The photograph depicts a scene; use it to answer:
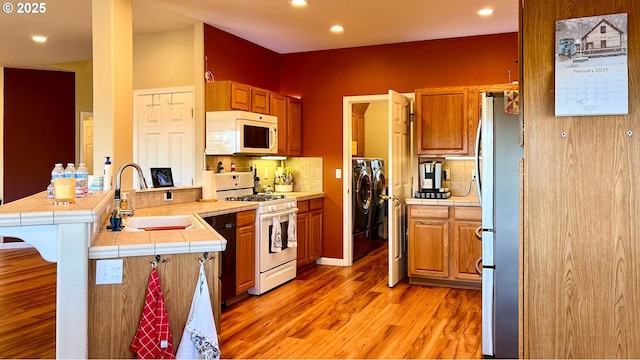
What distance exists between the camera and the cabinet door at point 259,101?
504 centimetres

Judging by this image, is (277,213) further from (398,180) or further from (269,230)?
(398,180)

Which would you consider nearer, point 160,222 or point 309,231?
point 160,222

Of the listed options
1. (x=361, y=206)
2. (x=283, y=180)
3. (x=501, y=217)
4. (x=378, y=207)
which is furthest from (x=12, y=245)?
(x=501, y=217)

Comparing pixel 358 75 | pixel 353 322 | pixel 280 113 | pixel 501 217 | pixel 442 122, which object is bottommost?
pixel 353 322

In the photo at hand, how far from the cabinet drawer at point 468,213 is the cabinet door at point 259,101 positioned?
2274mm

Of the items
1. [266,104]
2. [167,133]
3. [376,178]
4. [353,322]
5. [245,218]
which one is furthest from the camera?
[376,178]

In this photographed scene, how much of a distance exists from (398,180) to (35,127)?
220 inches

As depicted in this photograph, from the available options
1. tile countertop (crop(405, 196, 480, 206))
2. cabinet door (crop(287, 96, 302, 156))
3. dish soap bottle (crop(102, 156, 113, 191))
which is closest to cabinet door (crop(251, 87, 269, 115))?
cabinet door (crop(287, 96, 302, 156))

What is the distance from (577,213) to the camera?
70.4 inches

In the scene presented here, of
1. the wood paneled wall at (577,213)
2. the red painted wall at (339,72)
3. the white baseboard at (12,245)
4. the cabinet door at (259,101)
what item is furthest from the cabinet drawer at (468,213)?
the white baseboard at (12,245)

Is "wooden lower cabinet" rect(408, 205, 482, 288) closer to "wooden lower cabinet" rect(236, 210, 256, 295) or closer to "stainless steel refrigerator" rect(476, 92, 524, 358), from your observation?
"wooden lower cabinet" rect(236, 210, 256, 295)

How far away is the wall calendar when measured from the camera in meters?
1.69

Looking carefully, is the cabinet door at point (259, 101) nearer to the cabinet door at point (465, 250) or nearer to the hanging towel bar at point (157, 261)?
the cabinet door at point (465, 250)

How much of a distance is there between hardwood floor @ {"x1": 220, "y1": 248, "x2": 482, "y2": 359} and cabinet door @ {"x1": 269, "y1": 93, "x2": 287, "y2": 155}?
1.55 meters
